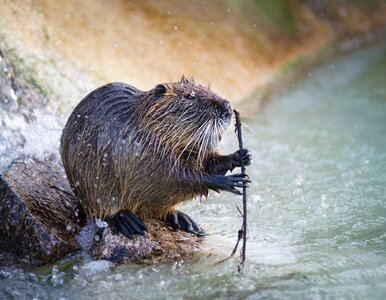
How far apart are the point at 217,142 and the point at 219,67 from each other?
12.1ft

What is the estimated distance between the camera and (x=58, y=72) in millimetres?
6117

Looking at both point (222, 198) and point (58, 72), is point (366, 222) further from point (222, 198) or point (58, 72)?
point (58, 72)

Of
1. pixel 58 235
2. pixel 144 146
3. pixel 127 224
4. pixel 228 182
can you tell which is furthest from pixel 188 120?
pixel 58 235

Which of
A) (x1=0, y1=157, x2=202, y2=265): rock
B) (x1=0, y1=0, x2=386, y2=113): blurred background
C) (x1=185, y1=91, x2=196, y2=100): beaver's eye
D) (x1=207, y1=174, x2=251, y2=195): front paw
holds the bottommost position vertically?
(x1=0, y1=157, x2=202, y2=265): rock

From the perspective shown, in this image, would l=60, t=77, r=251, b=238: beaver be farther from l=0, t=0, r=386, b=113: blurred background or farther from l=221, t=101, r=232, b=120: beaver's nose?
l=0, t=0, r=386, b=113: blurred background

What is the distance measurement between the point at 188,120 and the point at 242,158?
1.04 feet

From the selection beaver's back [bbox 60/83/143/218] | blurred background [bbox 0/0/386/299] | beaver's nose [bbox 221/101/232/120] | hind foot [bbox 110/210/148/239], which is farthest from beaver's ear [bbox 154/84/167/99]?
hind foot [bbox 110/210/148/239]

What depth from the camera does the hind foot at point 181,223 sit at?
4141mm

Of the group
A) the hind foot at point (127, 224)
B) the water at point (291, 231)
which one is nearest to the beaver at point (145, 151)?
the hind foot at point (127, 224)

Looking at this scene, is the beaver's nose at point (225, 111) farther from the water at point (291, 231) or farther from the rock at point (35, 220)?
the rock at point (35, 220)

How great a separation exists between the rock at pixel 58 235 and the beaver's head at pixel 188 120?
442 mm

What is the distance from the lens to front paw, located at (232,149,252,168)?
3840 mm

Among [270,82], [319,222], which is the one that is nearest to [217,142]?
[319,222]

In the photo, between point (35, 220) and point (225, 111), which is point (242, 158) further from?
point (35, 220)
